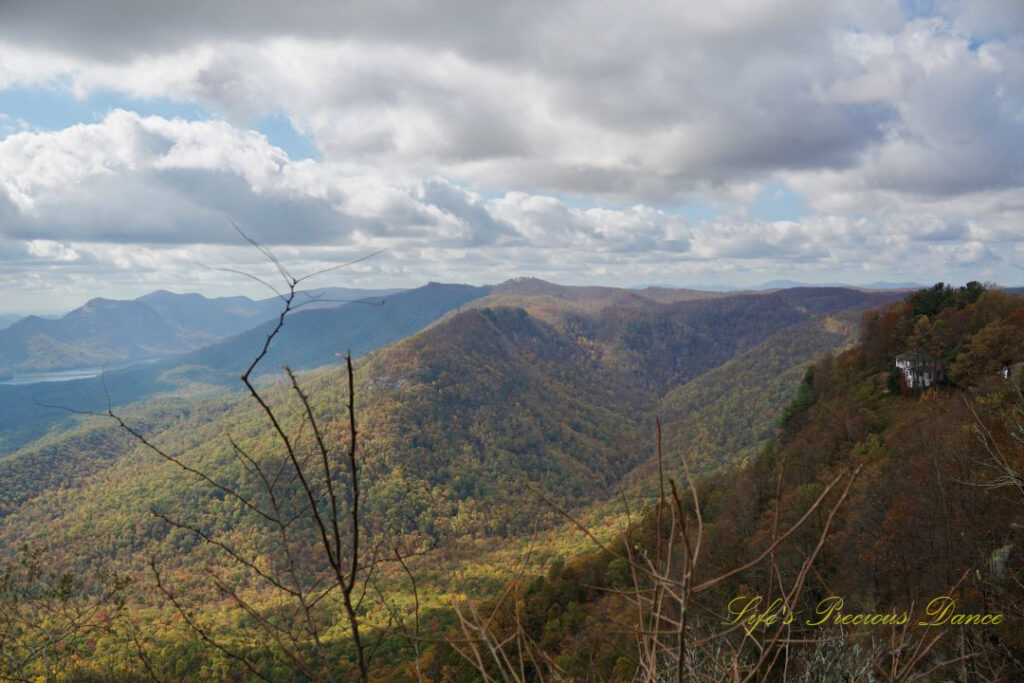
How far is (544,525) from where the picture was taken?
2.81 meters

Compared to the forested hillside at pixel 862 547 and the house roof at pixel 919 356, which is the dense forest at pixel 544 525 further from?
the house roof at pixel 919 356

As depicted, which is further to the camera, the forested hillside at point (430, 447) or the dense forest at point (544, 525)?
the forested hillside at point (430, 447)

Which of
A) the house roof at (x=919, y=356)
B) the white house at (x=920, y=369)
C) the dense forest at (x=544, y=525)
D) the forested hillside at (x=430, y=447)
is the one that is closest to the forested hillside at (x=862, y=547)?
the dense forest at (x=544, y=525)

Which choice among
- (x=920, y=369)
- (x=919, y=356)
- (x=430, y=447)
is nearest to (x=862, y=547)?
(x=920, y=369)

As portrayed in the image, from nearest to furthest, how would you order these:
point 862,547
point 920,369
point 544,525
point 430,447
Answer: point 544,525, point 862,547, point 920,369, point 430,447

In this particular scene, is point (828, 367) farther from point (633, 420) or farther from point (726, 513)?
point (633, 420)

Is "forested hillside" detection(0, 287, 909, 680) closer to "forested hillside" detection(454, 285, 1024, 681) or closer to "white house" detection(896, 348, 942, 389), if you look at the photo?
"forested hillside" detection(454, 285, 1024, 681)

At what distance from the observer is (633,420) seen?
600ft

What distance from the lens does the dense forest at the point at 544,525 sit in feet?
8.09

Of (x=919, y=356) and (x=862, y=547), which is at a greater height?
(x=919, y=356)

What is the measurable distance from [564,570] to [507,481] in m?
81.5

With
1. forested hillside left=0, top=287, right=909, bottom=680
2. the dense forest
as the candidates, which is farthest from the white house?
forested hillside left=0, top=287, right=909, bottom=680

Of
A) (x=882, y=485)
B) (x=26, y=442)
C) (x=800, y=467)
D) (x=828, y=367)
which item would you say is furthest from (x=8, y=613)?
(x=26, y=442)

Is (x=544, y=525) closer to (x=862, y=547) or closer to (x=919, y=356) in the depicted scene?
(x=862, y=547)
